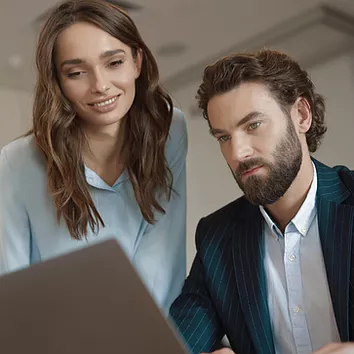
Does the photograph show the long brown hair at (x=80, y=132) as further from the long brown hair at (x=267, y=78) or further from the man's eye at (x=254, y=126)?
the man's eye at (x=254, y=126)

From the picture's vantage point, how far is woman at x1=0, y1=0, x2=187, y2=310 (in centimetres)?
152

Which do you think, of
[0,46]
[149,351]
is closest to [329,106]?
[0,46]

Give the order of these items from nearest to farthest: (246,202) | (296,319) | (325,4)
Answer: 1. (296,319)
2. (246,202)
3. (325,4)

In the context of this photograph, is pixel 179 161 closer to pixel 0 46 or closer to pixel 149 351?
pixel 149 351

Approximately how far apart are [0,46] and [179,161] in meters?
2.52

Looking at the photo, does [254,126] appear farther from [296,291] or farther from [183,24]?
[183,24]

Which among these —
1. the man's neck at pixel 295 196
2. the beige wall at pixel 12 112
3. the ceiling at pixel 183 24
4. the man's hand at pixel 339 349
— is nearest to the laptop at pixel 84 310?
the man's hand at pixel 339 349

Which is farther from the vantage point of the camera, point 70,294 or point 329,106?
point 329,106

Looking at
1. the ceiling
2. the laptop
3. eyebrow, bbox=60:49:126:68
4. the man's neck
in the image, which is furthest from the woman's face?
the ceiling

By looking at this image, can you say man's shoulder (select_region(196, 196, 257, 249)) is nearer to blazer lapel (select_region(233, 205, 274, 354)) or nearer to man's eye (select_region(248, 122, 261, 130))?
blazer lapel (select_region(233, 205, 274, 354))

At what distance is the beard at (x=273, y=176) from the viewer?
4.69ft

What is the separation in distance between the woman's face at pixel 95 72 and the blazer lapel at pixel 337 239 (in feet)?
1.71

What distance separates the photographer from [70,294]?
A: 22.7 inches

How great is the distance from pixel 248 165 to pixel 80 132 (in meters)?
0.47
